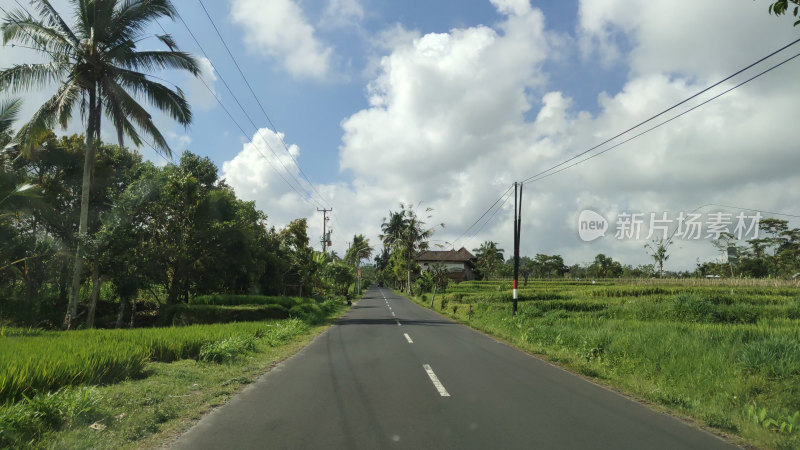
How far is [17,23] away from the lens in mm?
13523

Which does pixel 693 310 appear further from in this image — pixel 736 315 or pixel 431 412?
pixel 431 412

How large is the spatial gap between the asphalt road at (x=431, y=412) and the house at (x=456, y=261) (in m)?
72.5

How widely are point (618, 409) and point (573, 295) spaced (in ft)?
105

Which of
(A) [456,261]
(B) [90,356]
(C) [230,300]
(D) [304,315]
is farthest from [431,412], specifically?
(A) [456,261]

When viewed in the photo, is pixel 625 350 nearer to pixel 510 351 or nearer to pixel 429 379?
pixel 510 351

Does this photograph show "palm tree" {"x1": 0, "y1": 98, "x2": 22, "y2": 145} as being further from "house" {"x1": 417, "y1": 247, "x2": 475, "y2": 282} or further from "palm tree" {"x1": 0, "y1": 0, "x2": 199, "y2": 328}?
"house" {"x1": 417, "y1": 247, "x2": 475, "y2": 282}

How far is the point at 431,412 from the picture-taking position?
575cm

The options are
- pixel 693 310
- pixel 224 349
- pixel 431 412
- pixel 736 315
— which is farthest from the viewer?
pixel 736 315

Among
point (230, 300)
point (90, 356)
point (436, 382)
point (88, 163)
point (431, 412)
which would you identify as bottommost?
point (230, 300)

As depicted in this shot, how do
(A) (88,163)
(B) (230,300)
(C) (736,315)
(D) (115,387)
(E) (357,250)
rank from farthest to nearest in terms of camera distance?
(E) (357,250)
(C) (736,315)
(B) (230,300)
(A) (88,163)
(D) (115,387)

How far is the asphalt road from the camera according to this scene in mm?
4680

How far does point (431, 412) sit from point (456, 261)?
8017 cm

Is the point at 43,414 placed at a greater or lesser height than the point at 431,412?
greater

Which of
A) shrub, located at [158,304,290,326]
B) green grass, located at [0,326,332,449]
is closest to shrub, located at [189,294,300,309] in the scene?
shrub, located at [158,304,290,326]
